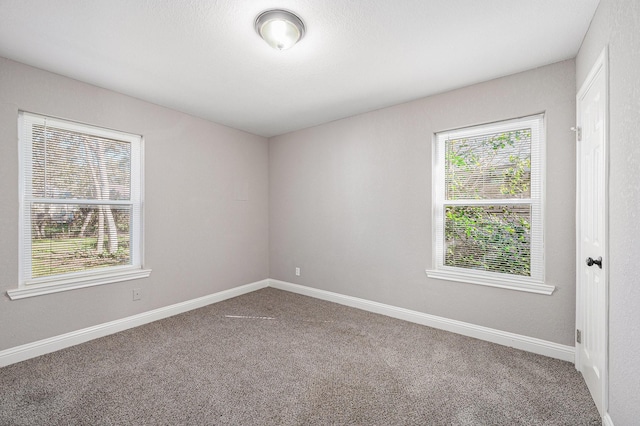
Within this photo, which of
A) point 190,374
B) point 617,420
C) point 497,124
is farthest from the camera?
point 497,124

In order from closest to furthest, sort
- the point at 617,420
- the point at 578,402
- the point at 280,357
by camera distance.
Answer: the point at 617,420
the point at 578,402
the point at 280,357

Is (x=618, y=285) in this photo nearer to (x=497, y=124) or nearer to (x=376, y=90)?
(x=497, y=124)

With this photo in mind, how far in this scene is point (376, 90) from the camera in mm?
2971

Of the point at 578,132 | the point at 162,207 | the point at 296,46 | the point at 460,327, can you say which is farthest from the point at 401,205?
the point at 162,207

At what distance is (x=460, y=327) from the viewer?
289cm

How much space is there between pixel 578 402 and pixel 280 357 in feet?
6.96

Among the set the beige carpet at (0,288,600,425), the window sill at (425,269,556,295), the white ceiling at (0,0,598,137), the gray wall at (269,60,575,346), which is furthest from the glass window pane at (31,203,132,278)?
the window sill at (425,269,556,295)

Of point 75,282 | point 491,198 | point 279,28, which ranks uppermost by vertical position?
point 279,28

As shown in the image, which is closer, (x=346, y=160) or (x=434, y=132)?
(x=434, y=132)

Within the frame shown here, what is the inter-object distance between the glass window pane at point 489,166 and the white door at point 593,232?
0.45 m

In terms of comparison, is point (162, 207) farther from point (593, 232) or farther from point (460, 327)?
point (593, 232)

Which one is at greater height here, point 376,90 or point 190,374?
point 376,90

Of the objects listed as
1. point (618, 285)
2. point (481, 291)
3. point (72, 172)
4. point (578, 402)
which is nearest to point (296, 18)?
point (618, 285)

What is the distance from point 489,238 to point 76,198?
4106 mm
